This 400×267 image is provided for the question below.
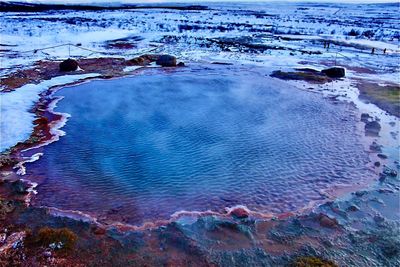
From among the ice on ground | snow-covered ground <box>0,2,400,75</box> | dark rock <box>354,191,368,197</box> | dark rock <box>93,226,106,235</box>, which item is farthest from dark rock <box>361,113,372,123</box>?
the ice on ground

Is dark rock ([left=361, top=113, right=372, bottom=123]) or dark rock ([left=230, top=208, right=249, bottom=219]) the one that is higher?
dark rock ([left=361, top=113, right=372, bottom=123])

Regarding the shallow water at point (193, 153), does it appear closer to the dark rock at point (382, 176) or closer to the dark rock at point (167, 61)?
the dark rock at point (382, 176)

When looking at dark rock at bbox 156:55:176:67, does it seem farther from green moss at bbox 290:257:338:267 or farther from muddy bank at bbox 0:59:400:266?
green moss at bbox 290:257:338:267

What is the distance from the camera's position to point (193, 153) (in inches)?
438

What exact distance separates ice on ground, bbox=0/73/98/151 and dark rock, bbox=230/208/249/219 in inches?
286

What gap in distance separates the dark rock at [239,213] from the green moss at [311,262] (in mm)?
1699

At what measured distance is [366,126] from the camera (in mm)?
13422

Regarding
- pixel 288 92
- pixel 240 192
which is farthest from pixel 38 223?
pixel 288 92

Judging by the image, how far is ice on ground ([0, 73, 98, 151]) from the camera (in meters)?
11.9

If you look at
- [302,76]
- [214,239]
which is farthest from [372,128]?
[214,239]

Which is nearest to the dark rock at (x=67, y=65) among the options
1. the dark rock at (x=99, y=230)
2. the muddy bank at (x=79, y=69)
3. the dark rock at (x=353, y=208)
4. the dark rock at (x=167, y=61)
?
the muddy bank at (x=79, y=69)

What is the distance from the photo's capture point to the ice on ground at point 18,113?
1189 cm

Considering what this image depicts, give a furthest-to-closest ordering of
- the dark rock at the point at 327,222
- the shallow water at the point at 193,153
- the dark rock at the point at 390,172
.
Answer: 1. the dark rock at the point at 390,172
2. the shallow water at the point at 193,153
3. the dark rock at the point at 327,222

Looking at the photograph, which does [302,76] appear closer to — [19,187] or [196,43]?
[196,43]
